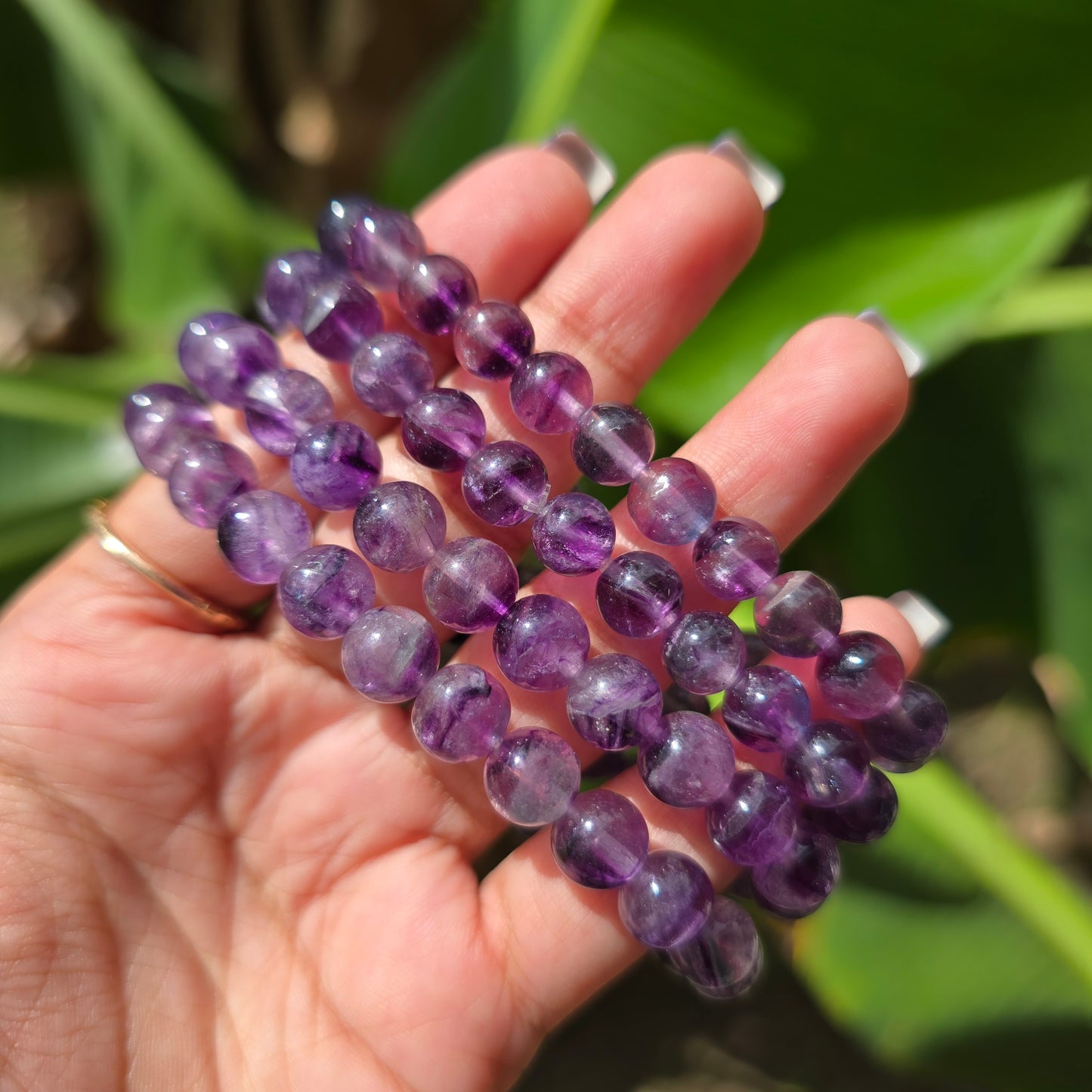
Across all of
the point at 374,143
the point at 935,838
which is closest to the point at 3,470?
the point at 374,143

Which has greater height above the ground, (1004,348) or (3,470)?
(1004,348)

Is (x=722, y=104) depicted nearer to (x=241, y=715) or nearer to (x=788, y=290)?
(x=788, y=290)

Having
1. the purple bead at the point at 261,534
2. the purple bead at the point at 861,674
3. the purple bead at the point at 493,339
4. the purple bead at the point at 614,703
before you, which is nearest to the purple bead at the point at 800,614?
the purple bead at the point at 861,674

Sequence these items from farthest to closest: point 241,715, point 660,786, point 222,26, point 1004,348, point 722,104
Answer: point 222,26 < point 1004,348 < point 722,104 < point 241,715 < point 660,786

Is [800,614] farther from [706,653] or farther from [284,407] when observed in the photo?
[284,407]

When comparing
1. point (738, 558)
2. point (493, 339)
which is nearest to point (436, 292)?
point (493, 339)
